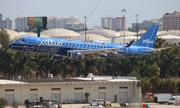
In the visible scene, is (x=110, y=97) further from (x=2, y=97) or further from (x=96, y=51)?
(x=2, y=97)

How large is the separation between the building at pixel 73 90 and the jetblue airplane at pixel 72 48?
445 cm

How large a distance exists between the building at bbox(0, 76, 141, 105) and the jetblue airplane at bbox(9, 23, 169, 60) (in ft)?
14.6

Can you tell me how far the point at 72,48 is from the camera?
102875 mm

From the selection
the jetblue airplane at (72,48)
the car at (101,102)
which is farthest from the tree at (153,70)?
the car at (101,102)

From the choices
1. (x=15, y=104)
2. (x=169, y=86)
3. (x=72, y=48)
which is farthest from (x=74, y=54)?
(x=169, y=86)

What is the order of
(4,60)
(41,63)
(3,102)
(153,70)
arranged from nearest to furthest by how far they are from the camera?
(3,102) → (4,60) → (153,70) → (41,63)

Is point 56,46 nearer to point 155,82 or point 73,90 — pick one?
point 73,90

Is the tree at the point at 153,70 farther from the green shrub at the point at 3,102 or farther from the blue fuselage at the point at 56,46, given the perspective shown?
the green shrub at the point at 3,102

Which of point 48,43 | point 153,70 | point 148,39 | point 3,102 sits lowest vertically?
point 3,102

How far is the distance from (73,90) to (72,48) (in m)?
6.93

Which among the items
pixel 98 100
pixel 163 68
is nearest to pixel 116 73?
pixel 163 68

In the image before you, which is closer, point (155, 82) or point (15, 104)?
point (15, 104)

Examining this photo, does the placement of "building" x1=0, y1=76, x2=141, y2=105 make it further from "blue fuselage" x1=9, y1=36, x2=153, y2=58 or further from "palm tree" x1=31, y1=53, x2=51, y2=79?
"palm tree" x1=31, y1=53, x2=51, y2=79

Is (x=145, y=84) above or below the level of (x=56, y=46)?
below
